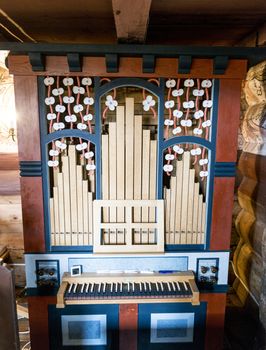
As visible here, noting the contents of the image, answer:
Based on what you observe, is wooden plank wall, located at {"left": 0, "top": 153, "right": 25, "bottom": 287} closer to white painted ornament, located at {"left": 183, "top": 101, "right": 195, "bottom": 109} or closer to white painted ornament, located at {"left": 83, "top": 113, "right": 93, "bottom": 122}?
white painted ornament, located at {"left": 83, "top": 113, "right": 93, "bottom": 122}

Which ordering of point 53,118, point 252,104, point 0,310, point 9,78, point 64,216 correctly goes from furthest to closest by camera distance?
point 9,78 → point 252,104 → point 64,216 → point 53,118 → point 0,310

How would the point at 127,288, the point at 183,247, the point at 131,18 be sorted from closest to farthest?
the point at 131,18
the point at 127,288
the point at 183,247

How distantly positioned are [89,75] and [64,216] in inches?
41.2

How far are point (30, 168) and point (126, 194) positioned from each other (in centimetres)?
73

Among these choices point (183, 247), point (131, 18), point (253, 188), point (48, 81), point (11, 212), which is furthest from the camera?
point (11, 212)

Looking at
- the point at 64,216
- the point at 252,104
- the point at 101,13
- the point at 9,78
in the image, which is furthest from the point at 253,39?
the point at 9,78

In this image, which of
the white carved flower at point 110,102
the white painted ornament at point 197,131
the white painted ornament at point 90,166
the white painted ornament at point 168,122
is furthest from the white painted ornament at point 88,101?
the white painted ornament at point 197,131

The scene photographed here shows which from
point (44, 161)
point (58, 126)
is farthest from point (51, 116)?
point (44, 161)

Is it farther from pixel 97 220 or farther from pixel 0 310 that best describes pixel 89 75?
pixel 0 310

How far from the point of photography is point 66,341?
2.10 metres

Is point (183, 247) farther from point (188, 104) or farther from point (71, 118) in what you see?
point (71, 118)

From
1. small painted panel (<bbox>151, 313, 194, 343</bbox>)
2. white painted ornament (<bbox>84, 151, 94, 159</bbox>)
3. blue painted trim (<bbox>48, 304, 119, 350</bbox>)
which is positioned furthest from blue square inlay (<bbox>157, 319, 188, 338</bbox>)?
white painted ornament (<bbox>84, 151, 94, 159</bbox>)

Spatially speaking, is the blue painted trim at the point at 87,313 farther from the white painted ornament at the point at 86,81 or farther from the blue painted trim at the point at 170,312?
the white painted ornament at the point at 86,81

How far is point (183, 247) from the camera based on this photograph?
6.74ft
